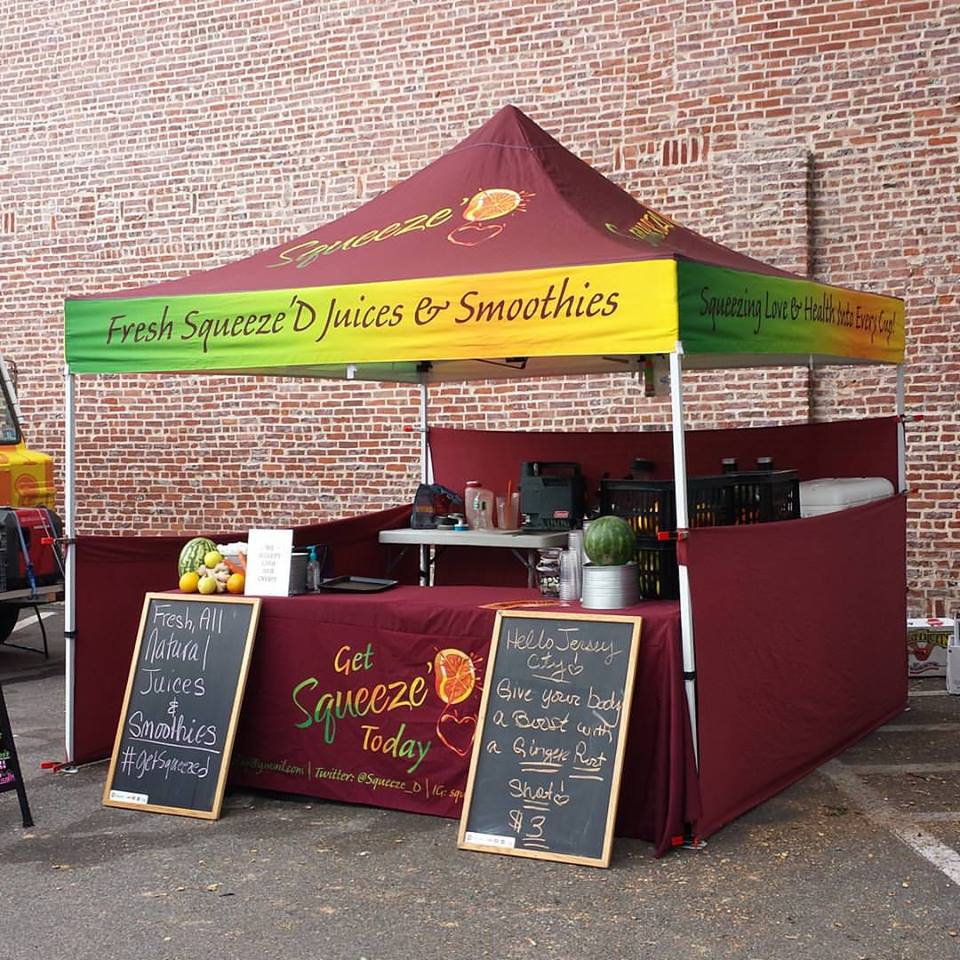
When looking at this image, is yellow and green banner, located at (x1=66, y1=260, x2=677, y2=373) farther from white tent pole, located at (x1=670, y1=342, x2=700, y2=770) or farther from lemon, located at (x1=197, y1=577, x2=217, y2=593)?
lemon, located at (x1=197, y1=577, x2=217, y2=593)

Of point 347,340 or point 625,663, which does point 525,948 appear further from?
point 347,340

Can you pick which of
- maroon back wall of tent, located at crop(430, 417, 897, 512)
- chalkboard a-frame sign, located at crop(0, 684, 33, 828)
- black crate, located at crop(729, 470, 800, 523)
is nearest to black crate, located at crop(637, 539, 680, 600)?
black crate, located at crop(729, 470, 800, 523)

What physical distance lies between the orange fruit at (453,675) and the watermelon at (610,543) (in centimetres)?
69

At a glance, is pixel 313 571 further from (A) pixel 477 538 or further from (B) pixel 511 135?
(B) pixel 511 135

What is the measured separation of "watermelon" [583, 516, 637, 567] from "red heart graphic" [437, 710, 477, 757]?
843mm

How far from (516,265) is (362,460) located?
5884 mm

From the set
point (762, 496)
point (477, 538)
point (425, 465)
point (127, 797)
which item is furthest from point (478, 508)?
point (127, 797)

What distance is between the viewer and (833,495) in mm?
7156

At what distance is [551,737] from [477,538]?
2.47 metres

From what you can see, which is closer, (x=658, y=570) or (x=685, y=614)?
(x=685, y=614)

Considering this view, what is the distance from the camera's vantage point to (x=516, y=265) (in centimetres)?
577

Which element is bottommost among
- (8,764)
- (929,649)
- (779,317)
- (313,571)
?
(929,649)

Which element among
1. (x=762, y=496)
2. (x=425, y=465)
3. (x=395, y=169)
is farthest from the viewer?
(x=395, y=169)

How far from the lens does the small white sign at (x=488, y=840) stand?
530 centimetres
